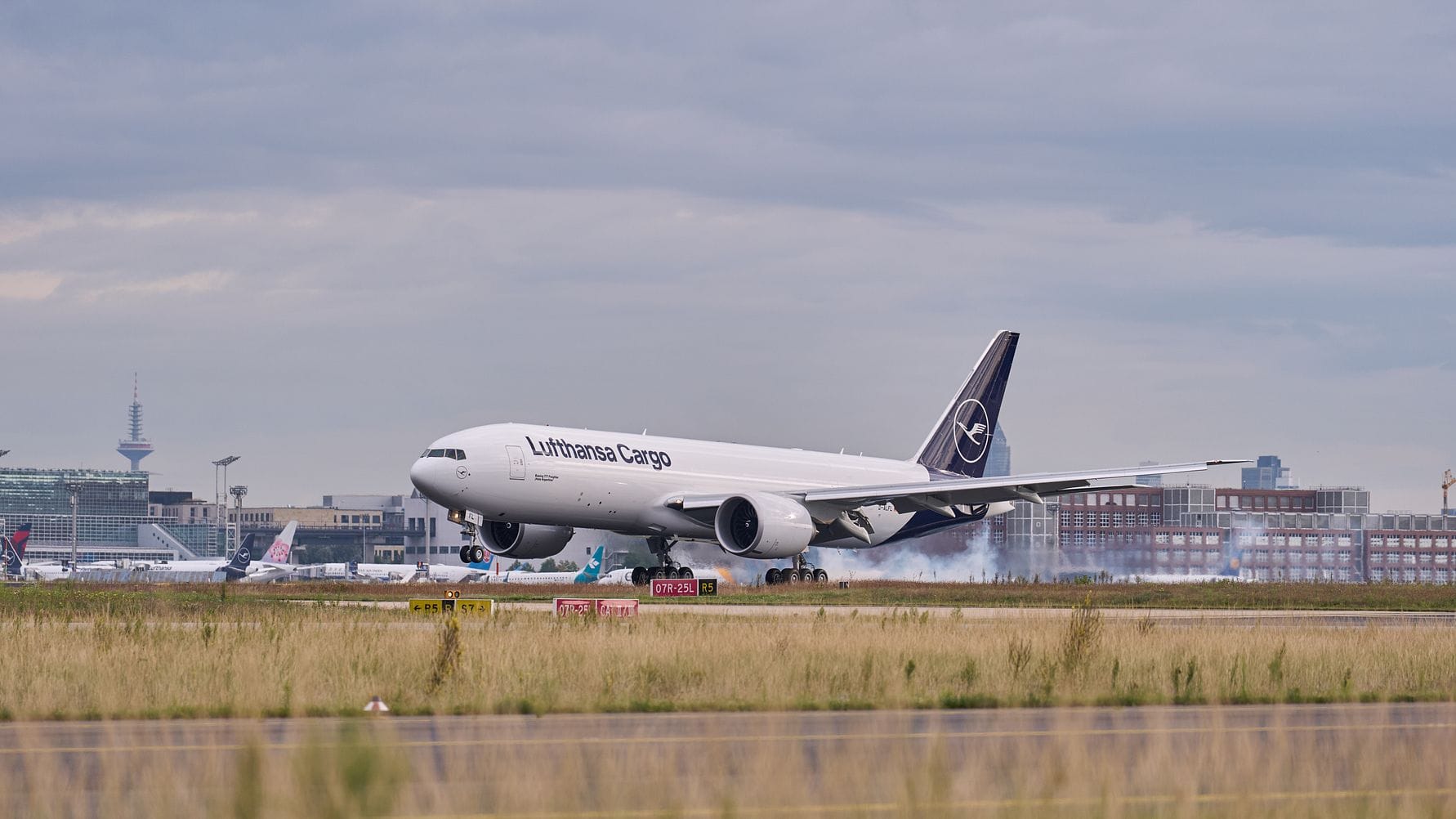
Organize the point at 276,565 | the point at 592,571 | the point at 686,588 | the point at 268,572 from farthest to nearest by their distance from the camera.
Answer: the point at 276,565, the point at 268,572, the point at 592,571, the point at 686,588

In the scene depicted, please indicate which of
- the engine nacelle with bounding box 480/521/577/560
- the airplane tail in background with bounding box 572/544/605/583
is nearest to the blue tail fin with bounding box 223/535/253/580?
the airplane tail in background with bounding box 572/544/605/583

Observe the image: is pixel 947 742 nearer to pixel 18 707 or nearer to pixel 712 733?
pixel 712 733

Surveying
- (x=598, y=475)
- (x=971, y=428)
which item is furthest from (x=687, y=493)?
(x=971, y=428)

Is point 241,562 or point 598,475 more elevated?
point 598,475

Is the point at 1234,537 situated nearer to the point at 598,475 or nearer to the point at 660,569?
the point at 660,569

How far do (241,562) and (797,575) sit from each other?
2923 inches

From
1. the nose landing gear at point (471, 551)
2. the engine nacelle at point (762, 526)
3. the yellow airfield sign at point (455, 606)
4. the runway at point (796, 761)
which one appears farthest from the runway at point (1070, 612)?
the runway at point (796, 761)

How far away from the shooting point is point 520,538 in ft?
187

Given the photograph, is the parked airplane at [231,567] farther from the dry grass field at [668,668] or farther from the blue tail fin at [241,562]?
the dry grass field at [668,668]

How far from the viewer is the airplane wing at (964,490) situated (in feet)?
186

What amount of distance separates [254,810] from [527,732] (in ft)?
25.4

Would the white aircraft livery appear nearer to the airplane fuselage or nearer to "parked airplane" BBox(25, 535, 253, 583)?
the airplane fuselage

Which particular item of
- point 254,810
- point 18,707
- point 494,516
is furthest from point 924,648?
point 494,516

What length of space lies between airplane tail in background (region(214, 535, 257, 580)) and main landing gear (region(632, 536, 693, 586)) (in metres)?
71.6
